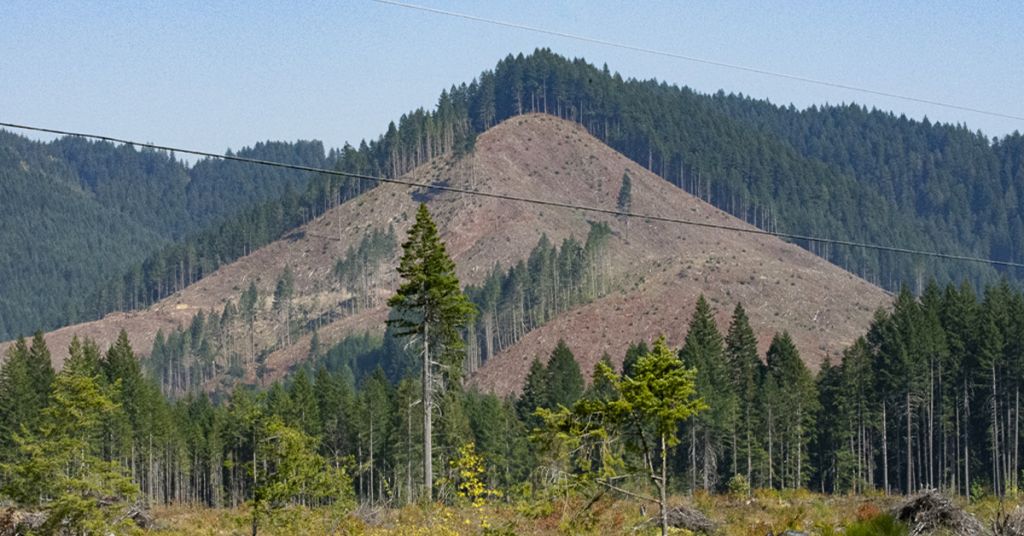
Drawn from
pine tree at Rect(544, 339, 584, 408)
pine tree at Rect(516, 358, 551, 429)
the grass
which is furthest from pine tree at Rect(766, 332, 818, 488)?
the grass

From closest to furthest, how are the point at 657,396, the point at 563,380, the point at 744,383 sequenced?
the point at 657,396 → the point at 744,383 → the point at 563,380

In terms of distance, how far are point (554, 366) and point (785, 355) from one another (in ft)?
56.8

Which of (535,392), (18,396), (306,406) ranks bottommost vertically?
(306,406)

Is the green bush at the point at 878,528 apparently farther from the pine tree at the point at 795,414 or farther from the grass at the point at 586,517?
the pine tree at the point at 795,414

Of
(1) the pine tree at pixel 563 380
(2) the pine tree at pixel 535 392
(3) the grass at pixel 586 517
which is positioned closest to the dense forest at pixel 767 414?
(2) the pine tree at pixel 535 392

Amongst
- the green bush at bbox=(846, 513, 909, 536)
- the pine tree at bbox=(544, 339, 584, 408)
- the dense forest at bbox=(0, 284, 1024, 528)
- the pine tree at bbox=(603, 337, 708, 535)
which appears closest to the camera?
the green bush at bbox=(846, 513, 909, 536)

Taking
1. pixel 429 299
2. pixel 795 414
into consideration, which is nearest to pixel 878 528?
pixel 429 299

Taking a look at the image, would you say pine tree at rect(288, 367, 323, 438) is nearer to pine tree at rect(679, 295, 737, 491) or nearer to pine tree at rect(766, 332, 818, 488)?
pine tree at rect(679, 295, 737, 491)

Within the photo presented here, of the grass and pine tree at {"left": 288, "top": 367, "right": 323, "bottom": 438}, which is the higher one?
pine tree at {"left": 288, "top": 367, "right": 323, "bottom": 438}

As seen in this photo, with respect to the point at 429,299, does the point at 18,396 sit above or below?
below

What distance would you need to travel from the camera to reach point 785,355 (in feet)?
282

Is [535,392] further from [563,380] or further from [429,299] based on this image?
[429,299]

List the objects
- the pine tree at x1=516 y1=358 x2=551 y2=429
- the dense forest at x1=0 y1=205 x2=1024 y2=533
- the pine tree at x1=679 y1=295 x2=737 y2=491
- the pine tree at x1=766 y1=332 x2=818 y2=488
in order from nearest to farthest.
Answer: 1. the dense forest at x1=0 y1=205 x2=1024 y2=533
2. the pine tree at x1=679 y1=295 x2=737 y2=491
3. the pine tree at x1=766 y1=332 x2=818 y2=488
4. the pine tree at x1=516 y1=358 x2=551 y2=429

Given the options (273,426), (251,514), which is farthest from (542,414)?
(251,514)
